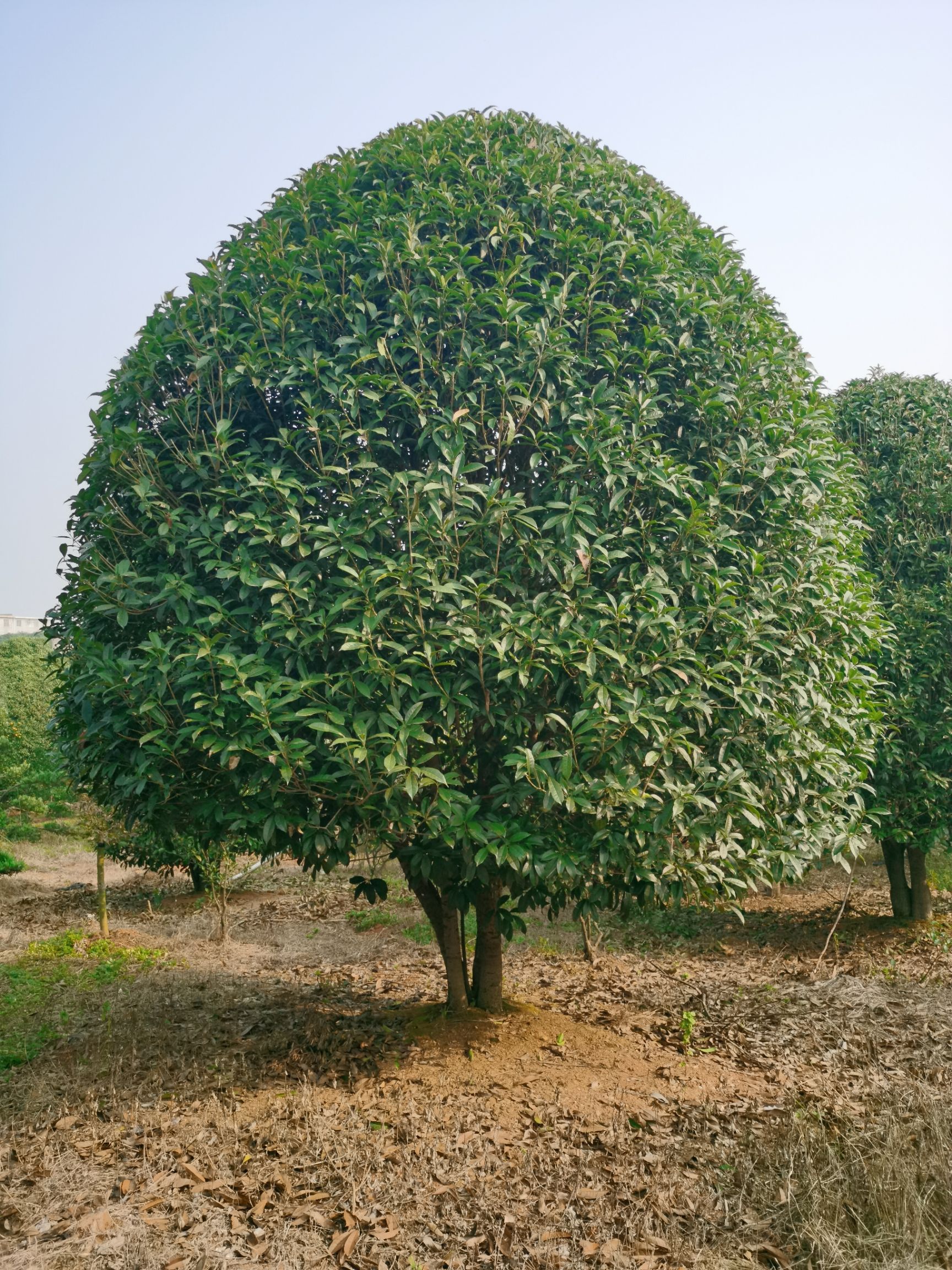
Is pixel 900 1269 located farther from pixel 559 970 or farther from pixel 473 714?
pixel 559 970

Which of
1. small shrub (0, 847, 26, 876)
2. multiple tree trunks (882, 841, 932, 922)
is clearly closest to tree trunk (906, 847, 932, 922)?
multiple tree trunks (882, 841, 932, 922)

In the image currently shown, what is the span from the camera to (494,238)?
538 centimetres

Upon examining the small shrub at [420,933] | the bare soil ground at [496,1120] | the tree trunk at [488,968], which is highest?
the tree trunk at [488,968]

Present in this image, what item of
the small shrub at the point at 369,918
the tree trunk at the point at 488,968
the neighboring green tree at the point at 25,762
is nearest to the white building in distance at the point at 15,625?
the neighboring green tree at the point at 25,762

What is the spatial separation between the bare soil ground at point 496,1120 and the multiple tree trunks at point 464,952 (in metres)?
0.23

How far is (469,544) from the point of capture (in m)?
4.94

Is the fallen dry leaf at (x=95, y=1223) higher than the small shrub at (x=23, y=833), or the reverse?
the fallen dry leaf at (x=95, y=1223)

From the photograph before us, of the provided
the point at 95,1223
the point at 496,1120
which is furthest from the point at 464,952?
the point at 95,1223

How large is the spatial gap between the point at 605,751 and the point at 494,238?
3.22 m

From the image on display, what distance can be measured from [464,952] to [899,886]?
6.65 meters

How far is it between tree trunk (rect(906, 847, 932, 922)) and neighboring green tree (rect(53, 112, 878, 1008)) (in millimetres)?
5008

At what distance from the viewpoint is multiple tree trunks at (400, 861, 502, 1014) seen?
21.0 feet

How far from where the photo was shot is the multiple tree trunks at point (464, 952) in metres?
6.39

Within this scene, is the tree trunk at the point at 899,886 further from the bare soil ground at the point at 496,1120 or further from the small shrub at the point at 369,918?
the small shrub at the point at 369,918
